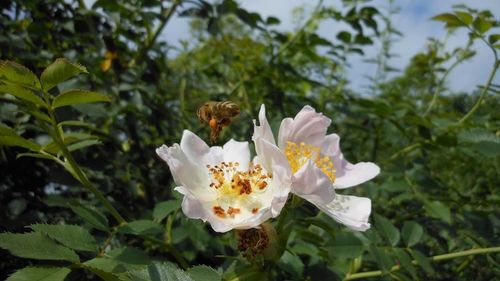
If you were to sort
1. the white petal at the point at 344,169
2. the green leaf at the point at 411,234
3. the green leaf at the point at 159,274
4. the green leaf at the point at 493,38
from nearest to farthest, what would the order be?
the green leaf at the point at 159,274 < the white petal at the point at 344,169 < the green leaf at the point at 411,234 < the green leaf at the point at 493,38

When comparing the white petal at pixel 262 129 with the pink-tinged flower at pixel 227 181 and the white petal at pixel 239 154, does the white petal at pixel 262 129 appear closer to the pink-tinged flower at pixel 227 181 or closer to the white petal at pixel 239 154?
the pink-tinged flower at pixel 227 181

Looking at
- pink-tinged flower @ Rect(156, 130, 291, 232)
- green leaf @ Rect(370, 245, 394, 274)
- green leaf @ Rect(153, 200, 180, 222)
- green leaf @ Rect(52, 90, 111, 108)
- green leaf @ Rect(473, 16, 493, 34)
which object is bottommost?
green leaf @ Rect(370, 245, 394, 274)

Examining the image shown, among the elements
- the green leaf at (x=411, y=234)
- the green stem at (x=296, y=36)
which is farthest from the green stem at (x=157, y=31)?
the green leaf at (x=411, y=234)

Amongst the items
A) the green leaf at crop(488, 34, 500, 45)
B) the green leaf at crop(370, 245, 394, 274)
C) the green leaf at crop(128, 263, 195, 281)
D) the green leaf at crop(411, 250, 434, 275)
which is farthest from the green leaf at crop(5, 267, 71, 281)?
the green leaf at crop(488, 34, 500, 45)

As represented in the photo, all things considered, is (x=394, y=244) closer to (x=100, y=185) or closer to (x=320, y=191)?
(x=320, y=191)

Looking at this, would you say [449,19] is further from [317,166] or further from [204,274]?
[204,274]

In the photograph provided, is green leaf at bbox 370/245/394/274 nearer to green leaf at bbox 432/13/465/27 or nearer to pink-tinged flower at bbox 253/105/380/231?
pink-tinged flower at bbox 253/105/380/231
